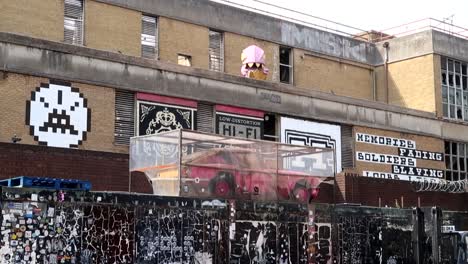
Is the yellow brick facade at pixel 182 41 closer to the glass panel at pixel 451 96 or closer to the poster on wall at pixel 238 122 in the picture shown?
the poster on wall at pixel 238 122

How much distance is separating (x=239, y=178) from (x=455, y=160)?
69.1 feet

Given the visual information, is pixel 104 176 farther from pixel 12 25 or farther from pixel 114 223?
pixel 12 25

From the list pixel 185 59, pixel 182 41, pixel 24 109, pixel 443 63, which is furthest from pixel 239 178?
pixel 443 63

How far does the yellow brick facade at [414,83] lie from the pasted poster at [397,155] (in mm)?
2726

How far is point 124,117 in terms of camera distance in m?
22.5

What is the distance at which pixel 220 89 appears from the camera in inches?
971

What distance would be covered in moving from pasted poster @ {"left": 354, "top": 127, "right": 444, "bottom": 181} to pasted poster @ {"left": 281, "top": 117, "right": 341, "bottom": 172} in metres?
1.26

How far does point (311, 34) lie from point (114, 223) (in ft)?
78.8

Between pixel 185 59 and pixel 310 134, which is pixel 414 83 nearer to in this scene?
pixel 310 134

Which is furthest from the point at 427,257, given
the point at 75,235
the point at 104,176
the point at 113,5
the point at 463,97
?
the point at 463,97

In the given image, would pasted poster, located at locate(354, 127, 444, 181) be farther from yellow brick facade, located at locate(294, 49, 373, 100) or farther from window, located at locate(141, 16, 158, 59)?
window, located at locate(141, 16, 158, 59)

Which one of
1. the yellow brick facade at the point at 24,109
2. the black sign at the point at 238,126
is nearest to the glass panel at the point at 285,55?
the black sign at the point at 238,126

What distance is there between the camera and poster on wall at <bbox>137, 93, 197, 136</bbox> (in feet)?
74.6

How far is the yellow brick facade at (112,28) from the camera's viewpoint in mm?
27672
